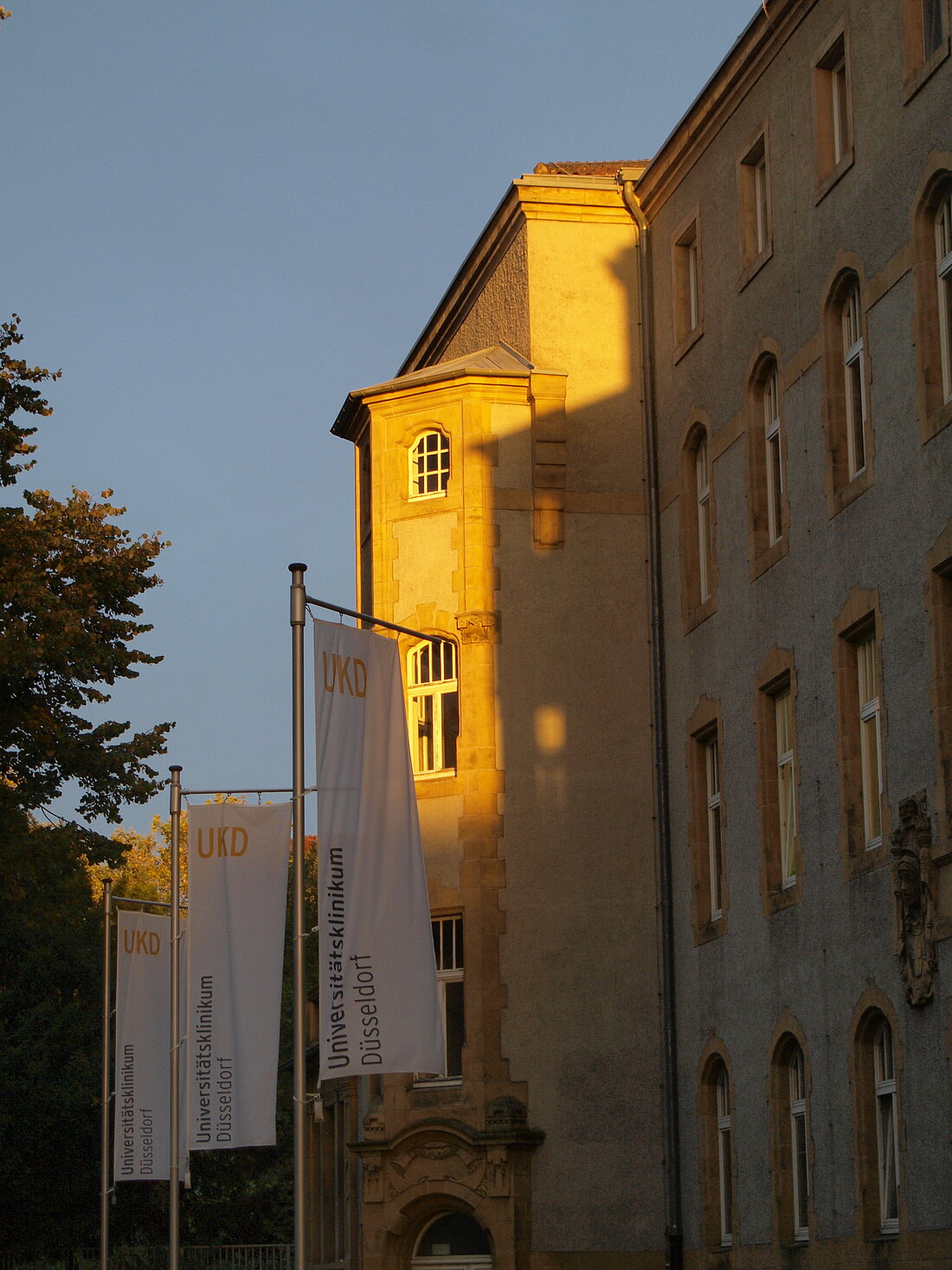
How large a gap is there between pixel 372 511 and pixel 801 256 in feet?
29.1

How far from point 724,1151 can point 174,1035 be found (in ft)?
22.5

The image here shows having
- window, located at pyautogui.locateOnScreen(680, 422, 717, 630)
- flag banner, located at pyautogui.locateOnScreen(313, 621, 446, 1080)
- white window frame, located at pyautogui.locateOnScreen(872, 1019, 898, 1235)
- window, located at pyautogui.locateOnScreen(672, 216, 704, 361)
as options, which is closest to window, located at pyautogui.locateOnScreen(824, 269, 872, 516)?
window, located at pyautogui.locateOnScreen(680, 422, 717, 630)

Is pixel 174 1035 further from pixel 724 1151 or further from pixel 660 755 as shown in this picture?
pixel 660 755

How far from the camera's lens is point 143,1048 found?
90.3 ft

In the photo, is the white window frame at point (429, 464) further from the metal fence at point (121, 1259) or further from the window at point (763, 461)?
the metal fence at point (121, 1259)

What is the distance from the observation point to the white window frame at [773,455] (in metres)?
23.2

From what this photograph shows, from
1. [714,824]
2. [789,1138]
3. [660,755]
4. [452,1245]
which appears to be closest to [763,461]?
[714,824]

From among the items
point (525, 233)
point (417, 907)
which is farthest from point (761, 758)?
point (525, 233)

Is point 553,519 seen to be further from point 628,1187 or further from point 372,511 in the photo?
point 628,1187

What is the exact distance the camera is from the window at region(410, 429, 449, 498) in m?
28.7

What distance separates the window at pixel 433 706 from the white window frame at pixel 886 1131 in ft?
30.4

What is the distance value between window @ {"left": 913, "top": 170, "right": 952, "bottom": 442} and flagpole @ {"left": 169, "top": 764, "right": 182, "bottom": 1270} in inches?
448

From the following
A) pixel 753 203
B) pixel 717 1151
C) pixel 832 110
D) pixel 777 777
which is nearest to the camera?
pixel 832 110

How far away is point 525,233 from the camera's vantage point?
29000mm
